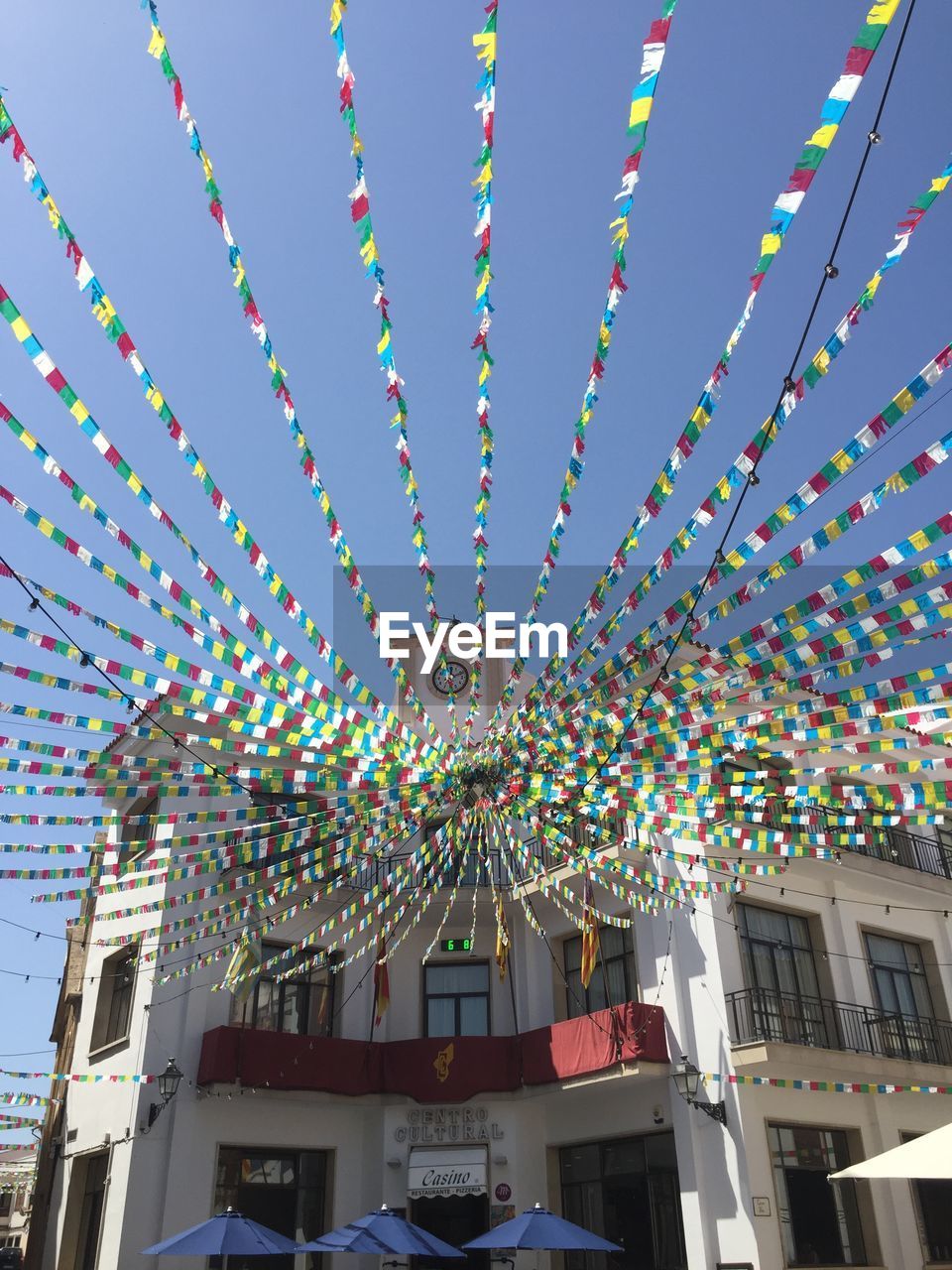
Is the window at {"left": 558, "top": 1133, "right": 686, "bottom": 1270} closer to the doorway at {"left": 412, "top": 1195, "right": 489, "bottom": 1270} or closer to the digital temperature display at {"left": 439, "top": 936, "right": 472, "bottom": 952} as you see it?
the doorway at {"left": 412, "top": 1195, "right": 489, "bottom": 1270}

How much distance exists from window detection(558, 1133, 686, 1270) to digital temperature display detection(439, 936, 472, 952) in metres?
3.36

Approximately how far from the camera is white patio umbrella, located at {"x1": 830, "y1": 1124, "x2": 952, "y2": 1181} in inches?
303

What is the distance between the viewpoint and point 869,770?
17641mm

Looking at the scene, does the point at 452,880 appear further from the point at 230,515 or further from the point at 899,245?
the point at 899,245

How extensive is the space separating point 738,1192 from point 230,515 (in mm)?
10553

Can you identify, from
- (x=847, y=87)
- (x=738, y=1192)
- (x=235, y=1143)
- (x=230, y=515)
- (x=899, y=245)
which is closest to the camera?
(x=847, y=87)

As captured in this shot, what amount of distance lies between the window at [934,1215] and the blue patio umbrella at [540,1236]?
16.2ft

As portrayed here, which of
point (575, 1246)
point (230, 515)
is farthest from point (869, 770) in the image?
point (230, 515)

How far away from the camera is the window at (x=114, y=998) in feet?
52.2

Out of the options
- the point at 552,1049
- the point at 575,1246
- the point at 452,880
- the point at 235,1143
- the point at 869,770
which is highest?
the point at 869,770

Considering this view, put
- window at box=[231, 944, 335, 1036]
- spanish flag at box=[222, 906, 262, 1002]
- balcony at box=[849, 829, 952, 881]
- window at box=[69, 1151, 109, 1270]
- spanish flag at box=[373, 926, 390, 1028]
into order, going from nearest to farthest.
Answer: spanish flag at box=[222, 906, 262, 1002] → window at box=[69, 1151, 109, 1270] → window at box=[231, 944, 335, 1036] → spanish flag at box=[373, 926, 390, 1028] → balcony at box=[849, 829, 952, 881]

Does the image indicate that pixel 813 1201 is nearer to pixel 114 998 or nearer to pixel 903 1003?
pixel 903 1003

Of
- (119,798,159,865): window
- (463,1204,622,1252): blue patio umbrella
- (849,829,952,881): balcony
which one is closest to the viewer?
(463,1204,622,1252): blue patio umbrella

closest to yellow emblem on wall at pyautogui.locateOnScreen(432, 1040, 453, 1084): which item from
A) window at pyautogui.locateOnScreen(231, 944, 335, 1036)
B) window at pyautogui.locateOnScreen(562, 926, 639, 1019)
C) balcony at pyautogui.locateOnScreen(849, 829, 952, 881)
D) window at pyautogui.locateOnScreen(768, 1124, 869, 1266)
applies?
window at pyautogui.locateOnScreen(231, 944, 335, 1036)
